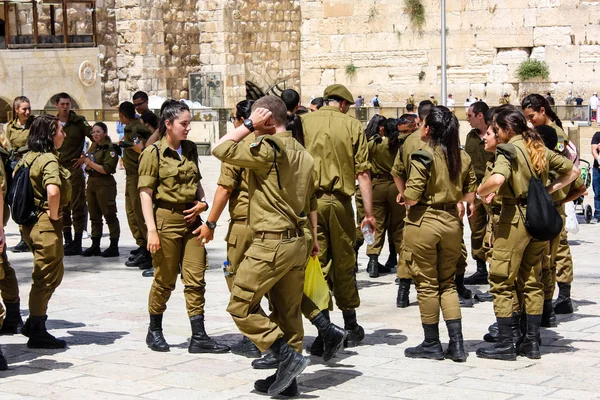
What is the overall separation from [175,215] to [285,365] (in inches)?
65.2

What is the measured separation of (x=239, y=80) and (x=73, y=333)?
23.4 meters

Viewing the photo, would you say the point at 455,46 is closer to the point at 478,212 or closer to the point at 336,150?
the point at 478,212

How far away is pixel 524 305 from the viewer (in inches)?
309

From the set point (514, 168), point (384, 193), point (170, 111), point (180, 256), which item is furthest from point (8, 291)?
point (384, 193)

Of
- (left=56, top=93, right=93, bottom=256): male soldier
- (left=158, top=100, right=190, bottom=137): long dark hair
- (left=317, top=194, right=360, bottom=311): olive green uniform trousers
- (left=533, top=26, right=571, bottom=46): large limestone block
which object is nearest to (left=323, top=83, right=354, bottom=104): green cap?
(left=317, top=194, right=360, bottom=311): olive green uniform trousers

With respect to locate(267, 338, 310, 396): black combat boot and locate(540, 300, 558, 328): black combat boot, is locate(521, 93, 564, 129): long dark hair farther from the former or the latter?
locate(267, 338, 310, 396): black combat boot

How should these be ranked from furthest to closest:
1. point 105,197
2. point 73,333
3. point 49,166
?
point 105,197 < point 73,333 < point 49,166

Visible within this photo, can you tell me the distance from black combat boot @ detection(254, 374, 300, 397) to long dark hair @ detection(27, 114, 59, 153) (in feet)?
7.83

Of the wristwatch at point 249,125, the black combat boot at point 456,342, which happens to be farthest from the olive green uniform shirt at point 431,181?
the wristwatch at point 249,125

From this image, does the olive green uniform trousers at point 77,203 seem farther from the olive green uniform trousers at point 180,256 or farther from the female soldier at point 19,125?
the olive green uniform trousers at point 180,256

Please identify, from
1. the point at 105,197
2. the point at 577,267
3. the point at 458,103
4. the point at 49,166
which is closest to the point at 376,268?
the point at 577,267

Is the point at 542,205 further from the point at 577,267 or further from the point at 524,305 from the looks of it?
the point at 577,267

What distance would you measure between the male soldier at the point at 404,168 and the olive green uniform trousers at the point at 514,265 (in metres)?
0.84

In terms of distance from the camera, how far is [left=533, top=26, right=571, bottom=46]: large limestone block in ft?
93.2
